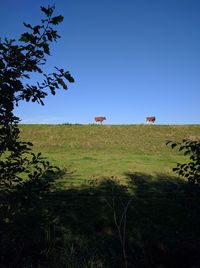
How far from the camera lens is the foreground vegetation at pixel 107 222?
15.1ft

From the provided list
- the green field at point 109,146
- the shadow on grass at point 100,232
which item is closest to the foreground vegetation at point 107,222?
the shadow on grass at point 100,232

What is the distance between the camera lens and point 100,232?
22.2 feet

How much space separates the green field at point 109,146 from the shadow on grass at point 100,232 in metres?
4.92

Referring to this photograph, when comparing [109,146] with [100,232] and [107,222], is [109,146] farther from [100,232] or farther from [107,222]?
[100,232]

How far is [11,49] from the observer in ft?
11.5

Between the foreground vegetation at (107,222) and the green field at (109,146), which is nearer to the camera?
the foreground vegetation at (107,222)

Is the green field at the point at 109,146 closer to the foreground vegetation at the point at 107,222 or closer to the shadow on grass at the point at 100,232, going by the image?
the foreground vegetation at the point at 107,222

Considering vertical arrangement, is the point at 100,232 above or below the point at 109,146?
below

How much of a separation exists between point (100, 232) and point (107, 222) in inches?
25.7

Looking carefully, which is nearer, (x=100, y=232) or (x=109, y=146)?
(x=100, y=232)

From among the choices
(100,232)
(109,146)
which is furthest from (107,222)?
(109,146)

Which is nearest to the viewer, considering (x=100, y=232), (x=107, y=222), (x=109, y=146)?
(x=100, y=232)

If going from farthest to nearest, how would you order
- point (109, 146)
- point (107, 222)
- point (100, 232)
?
1. point (109, 146)
2. point (107, 222)
3. point (100, 232)

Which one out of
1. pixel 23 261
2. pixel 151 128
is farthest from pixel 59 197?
pixel 151 128
